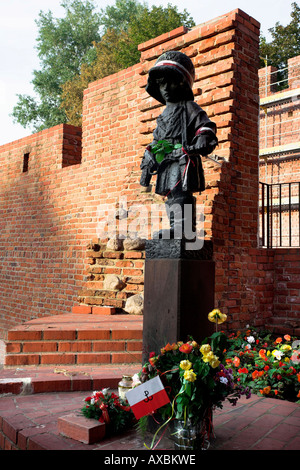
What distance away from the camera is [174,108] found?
2949mm

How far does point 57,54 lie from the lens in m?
24.7

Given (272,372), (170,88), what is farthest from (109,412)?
(170,88)

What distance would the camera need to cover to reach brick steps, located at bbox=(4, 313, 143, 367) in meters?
3.68

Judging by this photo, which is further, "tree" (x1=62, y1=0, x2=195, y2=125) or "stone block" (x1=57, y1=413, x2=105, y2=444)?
"tree" (x1=62, y1=0, x2=195, y2=125)

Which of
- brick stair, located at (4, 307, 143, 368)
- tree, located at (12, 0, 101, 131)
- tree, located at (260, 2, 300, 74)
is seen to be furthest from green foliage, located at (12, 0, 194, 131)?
brick stair, located at (4, 307, 143, 368)

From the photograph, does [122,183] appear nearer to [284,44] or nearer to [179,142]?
[179,142]

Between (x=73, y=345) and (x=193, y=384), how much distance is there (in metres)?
2.02

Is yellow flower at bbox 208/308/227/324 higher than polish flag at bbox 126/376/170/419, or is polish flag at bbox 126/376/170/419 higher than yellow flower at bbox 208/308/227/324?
yellow flower at bbox 208/308/227/324

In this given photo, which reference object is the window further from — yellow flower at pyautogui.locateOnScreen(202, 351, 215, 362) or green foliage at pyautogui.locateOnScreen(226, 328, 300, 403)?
yellow flower at pyautogui.locateOnScreen(202, 351, 215, 362)

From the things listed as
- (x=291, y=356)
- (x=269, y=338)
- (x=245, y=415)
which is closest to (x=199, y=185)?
(x=245, y=415)

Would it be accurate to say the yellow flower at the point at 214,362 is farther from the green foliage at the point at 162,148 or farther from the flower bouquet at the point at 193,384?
the green foliage at the point at 162,148

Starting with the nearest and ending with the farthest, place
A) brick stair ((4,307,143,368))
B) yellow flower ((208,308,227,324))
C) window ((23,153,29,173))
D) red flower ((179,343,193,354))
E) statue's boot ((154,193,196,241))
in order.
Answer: red flower ((179,343,193,354)), yellow flower ((208,308,227,324)), statue's boot ((154,193,196,241)), brick stair ((4,307,143,368)), window ((23,153,29,173))

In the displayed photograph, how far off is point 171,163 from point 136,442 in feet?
5.83

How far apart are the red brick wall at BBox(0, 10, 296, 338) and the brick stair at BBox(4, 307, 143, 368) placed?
120cm
